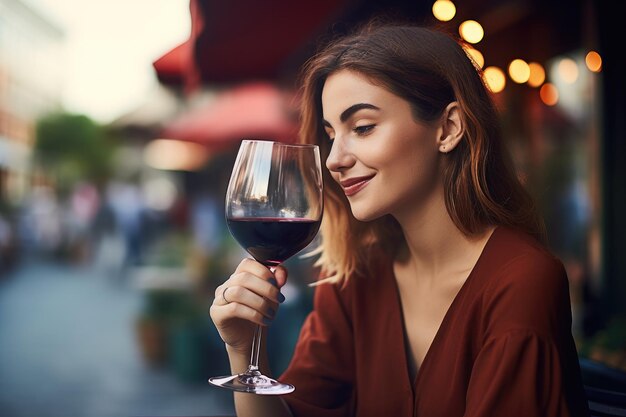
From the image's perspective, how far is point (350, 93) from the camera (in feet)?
5.75

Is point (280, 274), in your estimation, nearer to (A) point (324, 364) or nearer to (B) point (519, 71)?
(A) point (324, 364)

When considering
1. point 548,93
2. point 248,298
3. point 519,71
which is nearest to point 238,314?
point 248,298

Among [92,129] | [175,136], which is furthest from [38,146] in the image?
[175,136]

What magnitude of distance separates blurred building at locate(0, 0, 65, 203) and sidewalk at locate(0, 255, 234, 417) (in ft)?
122

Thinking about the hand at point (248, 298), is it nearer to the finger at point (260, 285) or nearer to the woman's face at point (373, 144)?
the finger at point (260, 285)

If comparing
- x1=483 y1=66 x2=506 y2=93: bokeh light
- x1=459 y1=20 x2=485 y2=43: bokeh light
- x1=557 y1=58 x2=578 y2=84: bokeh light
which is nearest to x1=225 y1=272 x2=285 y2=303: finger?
x1=459 y1=20 x2=485 y2=43: bokeh light

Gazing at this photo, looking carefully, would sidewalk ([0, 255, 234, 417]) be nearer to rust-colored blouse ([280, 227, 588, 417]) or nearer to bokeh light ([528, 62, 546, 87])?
rust-colored blouse ([280, 227, 588, 417])

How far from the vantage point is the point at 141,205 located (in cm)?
1717

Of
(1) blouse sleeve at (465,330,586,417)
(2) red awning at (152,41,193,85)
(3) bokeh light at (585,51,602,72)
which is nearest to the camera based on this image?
(1) blouse sleeve at (465,330,586,417)

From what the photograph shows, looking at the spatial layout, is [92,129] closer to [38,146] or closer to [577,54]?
[38,146]

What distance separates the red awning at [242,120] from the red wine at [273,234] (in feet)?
20.5

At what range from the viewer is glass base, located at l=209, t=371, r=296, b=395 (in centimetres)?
146

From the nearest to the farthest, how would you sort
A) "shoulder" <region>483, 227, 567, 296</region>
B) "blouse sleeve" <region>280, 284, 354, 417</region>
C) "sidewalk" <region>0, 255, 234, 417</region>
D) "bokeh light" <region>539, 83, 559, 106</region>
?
"shoulder" <region>483, 227, 567, 296</region>, "blouse sleeve" <region>280, 284, 354, 417</region>, "sidewalk" <region>0, 255, 234, 417</region>, "bokeh light" <region>539, 83, 559, 106</region>

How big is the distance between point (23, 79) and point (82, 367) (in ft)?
193
